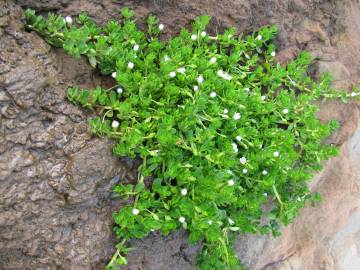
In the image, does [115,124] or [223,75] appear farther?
[223,75]

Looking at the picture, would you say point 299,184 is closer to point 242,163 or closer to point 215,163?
point 242,163

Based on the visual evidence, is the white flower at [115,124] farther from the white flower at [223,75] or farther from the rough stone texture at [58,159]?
the white flower at [223,75]

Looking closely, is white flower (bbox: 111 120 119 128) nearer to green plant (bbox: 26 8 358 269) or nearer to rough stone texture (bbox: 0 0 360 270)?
green plant (bbox: 26 8 358 269)

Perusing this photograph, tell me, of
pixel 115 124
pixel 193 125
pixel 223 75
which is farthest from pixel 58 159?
pixel 223 75

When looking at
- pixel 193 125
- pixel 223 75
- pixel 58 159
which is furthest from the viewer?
pixel 223 75

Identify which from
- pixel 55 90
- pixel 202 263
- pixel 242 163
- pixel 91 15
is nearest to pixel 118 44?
pixel 91 15

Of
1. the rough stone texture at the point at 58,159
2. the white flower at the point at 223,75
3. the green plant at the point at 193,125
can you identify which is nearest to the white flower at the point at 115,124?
the green plant at the point at 193,125

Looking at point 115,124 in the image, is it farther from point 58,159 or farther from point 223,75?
point 223,75

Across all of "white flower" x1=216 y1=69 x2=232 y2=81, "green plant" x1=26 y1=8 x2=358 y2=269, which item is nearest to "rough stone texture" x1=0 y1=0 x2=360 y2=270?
"green plant" x1=26 y1=8 x2=358 y2=269

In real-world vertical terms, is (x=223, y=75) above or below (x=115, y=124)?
above
